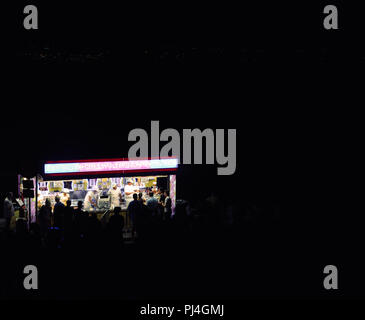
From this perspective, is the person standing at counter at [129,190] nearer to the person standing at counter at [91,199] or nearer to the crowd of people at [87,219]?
the crowd of people at [87,219]

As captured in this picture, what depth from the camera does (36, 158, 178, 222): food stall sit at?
48.1 feet

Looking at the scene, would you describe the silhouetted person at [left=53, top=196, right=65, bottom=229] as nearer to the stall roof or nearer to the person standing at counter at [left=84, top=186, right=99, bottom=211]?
the stall roof

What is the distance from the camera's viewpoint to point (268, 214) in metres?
13.0

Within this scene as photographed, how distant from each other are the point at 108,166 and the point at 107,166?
4 centimetres

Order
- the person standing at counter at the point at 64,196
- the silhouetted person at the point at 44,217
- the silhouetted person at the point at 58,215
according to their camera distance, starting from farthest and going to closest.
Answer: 1. the person standing at counter at the point at 64,196
2. the silhouetted person at the point at 44,217
3. the silhouetted person at the point at 58,215

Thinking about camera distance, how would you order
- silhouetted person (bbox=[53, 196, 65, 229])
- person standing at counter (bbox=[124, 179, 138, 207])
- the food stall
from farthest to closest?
person standing at counter (bbox=[124, 179, 138, 207]), the food stall, silhouetted person (bbox=[53, 196, 65, 229])

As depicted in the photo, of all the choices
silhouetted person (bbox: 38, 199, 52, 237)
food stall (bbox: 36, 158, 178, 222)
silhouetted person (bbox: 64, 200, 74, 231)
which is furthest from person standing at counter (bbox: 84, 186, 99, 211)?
silhouetted person (bbox: 64, 200, 74, 231)

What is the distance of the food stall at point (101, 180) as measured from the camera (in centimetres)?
1467

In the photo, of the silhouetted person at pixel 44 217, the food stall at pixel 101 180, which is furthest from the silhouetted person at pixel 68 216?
the food stall at pixel 101 180

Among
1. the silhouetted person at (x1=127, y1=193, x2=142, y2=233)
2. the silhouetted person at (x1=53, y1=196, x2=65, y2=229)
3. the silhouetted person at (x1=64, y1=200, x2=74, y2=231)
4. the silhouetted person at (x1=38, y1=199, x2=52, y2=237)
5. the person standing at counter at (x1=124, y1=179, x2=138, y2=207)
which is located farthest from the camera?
the person standing at counter at (x1=124, y1=179, x2=138, y2=207)

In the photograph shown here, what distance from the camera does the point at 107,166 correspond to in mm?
15117

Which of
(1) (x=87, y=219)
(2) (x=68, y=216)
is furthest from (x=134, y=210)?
(1) (x=87, y=219)

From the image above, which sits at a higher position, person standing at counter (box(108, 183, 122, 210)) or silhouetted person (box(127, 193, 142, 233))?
person standing at counter (box(108, 183, 122, 210))
